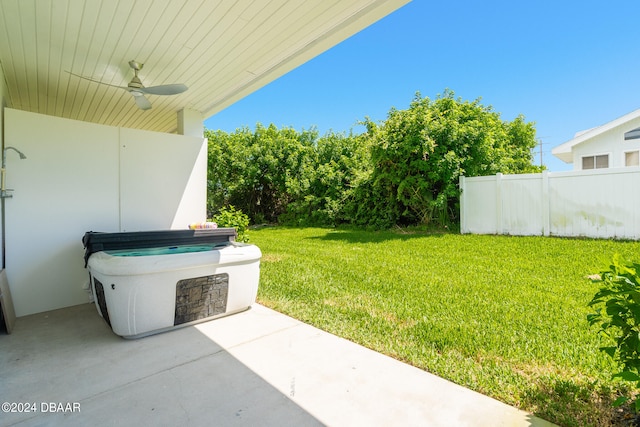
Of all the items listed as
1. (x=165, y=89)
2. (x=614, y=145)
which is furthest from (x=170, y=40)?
(x=614, y=145)

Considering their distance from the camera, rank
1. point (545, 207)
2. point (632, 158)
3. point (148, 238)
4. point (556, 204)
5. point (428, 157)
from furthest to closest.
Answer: point (632, 158) < point (428, 157) < point (545, 207) < point (556, 204) < point (148, 238)

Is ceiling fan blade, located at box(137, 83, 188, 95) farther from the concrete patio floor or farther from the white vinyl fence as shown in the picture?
the white vinyl fence

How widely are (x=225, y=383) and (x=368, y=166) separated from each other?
30.6 ft

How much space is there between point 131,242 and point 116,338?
3.25 feet

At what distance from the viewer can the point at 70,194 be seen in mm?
3473

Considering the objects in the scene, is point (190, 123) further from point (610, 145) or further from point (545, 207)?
point (610, 145)

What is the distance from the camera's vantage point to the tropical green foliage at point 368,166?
7.74 metres

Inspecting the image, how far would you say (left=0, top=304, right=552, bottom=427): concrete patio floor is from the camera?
5.11 feet

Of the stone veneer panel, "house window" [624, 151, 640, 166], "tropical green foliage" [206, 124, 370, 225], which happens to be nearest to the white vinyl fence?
"tropical green foliage" [206, 124, 370, 225]

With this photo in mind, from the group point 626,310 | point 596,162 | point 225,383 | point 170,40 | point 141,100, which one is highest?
point 170,40

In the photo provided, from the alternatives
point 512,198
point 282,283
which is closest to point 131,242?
point 282,283

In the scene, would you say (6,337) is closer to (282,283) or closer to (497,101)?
(282,283)

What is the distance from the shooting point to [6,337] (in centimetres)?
263

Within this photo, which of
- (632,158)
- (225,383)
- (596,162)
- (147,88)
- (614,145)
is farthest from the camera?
(596,162)
